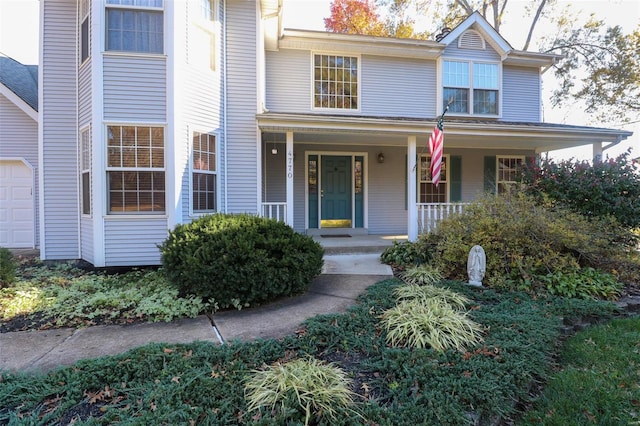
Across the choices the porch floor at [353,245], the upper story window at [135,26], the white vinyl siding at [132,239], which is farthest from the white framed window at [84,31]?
the porch floor at [353,245]

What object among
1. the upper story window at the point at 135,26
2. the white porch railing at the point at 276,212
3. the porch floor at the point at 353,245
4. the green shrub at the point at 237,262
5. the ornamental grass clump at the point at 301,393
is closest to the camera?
the ornamental grass clump at the point at 301,393

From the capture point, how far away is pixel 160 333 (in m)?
3.59

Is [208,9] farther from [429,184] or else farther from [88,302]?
[429,184]

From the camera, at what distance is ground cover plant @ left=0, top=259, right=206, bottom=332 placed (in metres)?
4.00

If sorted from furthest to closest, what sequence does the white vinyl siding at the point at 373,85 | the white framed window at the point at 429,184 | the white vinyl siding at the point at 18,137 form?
the white framed window at the point at 429,184, the white vinyl siding at the point at 373,85, the white vinyl siding at the point at 18,137

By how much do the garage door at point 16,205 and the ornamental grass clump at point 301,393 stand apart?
8.86 m

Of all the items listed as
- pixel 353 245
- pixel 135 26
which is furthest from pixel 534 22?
pixel 135 26

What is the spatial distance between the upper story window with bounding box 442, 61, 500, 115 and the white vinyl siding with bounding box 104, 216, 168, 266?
28.1 ft

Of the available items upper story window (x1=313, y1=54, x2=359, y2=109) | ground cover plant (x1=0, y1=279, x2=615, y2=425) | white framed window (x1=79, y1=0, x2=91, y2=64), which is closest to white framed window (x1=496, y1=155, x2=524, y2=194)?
upper story window (x1=313, y1=54, x2=359, y2=109)

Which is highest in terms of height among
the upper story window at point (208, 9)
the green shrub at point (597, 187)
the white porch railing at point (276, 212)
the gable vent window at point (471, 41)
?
the gable vent window at point (471, 41)

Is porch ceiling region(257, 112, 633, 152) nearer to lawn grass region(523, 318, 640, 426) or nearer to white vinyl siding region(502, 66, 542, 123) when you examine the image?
white vinyl siding region(502, 66, 542, 123)

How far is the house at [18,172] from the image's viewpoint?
26.3ft

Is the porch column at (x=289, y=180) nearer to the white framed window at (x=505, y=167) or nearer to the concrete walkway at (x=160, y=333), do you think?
the concrete walkway at (x=160, y=333)

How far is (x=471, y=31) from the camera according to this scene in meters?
10.2
